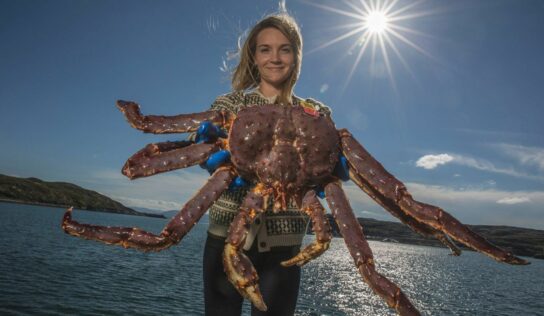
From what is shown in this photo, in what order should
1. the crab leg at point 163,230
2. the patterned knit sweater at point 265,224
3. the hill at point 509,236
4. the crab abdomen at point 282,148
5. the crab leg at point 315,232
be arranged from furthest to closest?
1. the hill at point 509,236
2. the patterned knit sweater at point 265,224
3. the crab abdomen at point 282,148
4. the crab leg at point 315,232
5. the crab leg at point 163,230

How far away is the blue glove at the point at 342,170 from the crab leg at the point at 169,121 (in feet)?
3.98

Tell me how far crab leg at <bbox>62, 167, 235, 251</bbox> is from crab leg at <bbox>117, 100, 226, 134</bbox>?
2.08 ft

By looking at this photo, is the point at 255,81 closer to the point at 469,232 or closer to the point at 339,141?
the point at 339,141

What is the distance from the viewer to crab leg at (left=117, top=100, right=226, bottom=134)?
11.7 feet

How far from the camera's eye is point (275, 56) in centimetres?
421

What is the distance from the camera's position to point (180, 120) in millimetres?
3592

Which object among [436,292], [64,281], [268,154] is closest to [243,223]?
[268,154]

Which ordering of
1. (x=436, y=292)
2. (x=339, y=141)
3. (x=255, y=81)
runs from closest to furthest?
(x=339, y=141), (x=255, y=81), (x=436, y=292)

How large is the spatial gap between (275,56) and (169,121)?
1.49 meters

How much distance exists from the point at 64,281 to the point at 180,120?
32716 millimetres

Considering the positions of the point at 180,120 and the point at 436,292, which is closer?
the point at 180,120

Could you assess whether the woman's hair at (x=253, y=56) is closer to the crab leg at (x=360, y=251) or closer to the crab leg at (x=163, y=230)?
the crab leg at (x=360, y=251)

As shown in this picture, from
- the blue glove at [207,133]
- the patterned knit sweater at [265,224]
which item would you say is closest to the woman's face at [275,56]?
the patterned knit sweater at [265,224]

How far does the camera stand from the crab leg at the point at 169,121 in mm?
3566
